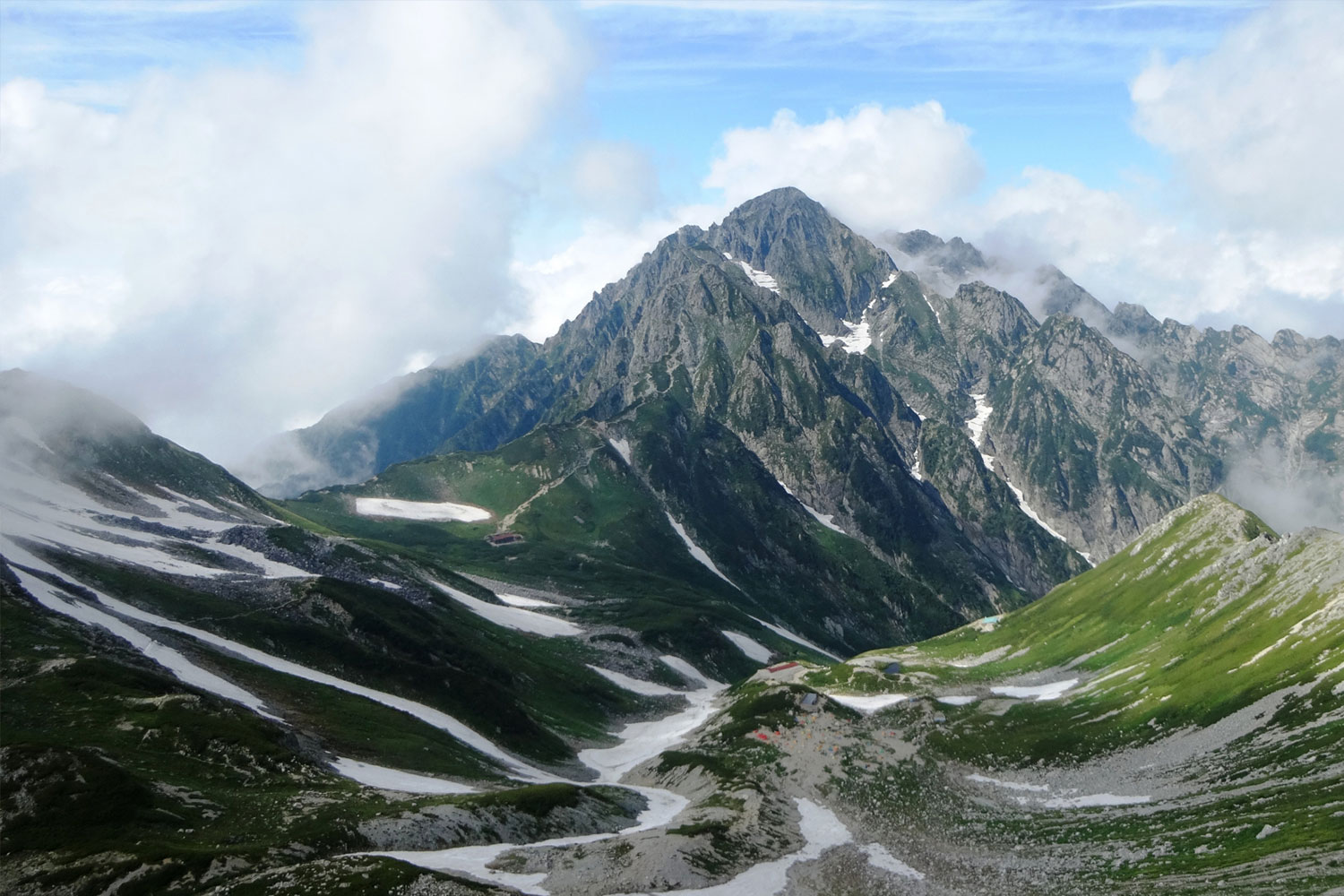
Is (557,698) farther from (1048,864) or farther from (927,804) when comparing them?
(1048,864)

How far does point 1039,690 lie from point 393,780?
381ft

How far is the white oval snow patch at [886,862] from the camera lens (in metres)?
83.8

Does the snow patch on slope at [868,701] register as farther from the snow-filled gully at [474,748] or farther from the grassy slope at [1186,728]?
the snow-filled gully at [474,748]

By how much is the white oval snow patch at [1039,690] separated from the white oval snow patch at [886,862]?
7898 cm

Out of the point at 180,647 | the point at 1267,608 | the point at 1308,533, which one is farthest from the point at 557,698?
the point at 1308,533

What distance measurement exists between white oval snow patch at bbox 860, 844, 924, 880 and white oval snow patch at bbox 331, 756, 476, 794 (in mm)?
41270

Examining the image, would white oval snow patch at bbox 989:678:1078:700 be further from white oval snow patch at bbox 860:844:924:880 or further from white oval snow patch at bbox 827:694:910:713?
white oval snow patch at bbox 860:844:924:880

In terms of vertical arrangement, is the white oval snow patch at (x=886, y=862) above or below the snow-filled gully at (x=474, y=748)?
below

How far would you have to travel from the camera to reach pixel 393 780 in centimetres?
10094

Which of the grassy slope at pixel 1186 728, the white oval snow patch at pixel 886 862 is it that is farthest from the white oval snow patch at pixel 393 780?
the grassy slope at pixel 1186 728

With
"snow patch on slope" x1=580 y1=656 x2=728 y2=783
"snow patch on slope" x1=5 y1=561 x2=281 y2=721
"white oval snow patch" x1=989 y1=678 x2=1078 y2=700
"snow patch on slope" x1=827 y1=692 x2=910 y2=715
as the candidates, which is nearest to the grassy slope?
"white oval snow patch" x1=989 y1=678 x2=1078 y2=700

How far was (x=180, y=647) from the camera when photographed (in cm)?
12481

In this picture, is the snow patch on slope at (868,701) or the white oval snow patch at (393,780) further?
the snow patch on slope at (868,701)

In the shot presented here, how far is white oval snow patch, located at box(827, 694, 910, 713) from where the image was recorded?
166 m
